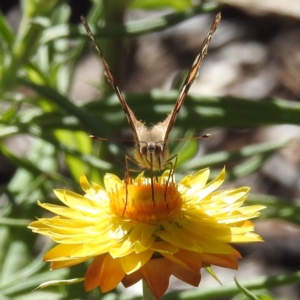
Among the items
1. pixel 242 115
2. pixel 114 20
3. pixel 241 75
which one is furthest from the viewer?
pixel 241 75

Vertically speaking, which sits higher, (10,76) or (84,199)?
(10,76)

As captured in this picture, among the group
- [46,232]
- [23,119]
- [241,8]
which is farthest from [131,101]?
[241,8]

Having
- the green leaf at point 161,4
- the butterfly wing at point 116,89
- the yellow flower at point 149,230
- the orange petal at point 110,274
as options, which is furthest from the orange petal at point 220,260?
the green leaf at point 161,4

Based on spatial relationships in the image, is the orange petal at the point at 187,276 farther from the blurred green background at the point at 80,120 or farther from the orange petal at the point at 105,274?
the blurred green background at the point at 80,120

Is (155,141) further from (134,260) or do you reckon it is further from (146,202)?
(134,260)

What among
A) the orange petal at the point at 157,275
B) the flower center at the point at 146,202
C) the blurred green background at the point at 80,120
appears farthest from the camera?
the blurred green background at the point at 80,120

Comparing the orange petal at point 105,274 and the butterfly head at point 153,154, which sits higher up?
the butterfly head at point 153,154

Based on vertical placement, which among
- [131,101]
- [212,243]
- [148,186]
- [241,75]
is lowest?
[212,243]

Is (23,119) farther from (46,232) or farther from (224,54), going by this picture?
(224,54)
